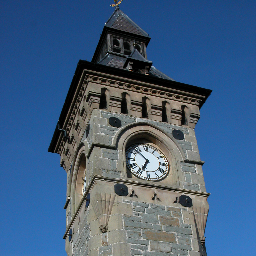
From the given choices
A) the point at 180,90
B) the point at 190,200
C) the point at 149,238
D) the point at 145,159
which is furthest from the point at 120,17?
the point at 149,238

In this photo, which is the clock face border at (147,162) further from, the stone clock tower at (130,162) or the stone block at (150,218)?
the stone block at (150,218)

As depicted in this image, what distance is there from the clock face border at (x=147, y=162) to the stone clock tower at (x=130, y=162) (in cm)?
4

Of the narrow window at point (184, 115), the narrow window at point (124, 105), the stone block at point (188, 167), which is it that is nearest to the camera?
the stone block at point (188, 167)

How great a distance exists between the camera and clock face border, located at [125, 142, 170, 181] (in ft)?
61.4

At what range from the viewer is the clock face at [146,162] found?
18734 mm

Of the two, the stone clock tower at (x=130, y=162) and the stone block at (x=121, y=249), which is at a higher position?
the stone clock tower at (x=130, y=162)

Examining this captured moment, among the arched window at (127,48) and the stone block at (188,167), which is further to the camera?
the arched window at (127,48)

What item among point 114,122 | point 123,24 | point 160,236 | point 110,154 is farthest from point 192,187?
point 123,24

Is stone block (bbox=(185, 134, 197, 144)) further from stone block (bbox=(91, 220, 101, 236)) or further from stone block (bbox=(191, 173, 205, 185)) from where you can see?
stone block (bbox=(91, 220, 101, 236))

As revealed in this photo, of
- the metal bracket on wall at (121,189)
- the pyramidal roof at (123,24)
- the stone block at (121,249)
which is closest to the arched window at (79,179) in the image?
the metal bracket on wall at (121,189)

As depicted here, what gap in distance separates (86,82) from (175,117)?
4.06 metres

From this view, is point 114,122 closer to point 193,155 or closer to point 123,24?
point 193,155

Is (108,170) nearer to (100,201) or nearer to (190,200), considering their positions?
(100,201)

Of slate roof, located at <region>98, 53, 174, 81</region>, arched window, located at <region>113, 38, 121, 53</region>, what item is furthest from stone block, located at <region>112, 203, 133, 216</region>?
arched window, located at <region>113, 38, 121, 53</region>
